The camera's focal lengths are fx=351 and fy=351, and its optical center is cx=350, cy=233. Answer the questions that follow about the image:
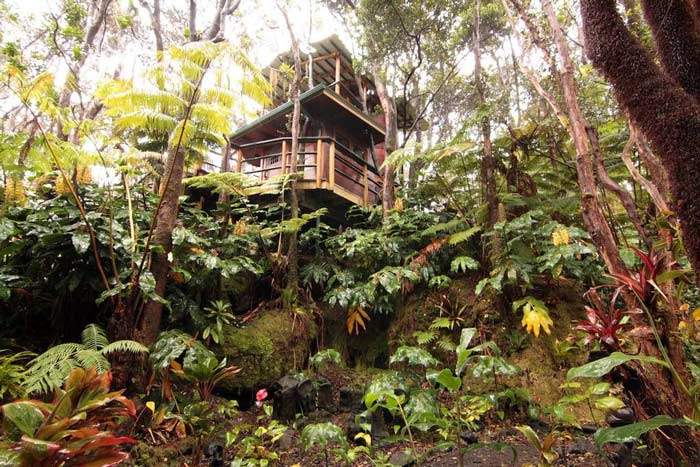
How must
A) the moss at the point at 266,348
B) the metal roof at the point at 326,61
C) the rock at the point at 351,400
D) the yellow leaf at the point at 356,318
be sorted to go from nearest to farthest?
the rock at the point at 351,400 → the moss at the point at 266,348 → the yellow leaf at the point at 356,318 → the metal roof at the point at 326,61

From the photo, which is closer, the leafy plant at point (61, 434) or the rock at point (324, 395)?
the leafy plant at point (61, 434)

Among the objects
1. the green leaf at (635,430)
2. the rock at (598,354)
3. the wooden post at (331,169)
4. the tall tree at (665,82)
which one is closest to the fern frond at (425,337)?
the rock at (598,354)

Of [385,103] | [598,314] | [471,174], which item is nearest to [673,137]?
[598,314]

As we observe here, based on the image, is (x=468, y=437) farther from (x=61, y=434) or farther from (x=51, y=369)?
(x=51, y=369)

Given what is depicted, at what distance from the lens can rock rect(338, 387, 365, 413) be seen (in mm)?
4141

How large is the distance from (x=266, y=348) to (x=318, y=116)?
26.1 ft

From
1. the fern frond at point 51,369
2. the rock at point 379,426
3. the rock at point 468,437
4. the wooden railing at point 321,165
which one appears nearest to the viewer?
the fern frond at point 51,369

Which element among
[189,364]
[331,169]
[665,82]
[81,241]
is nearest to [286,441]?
[189,364]

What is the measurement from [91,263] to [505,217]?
5069 mm

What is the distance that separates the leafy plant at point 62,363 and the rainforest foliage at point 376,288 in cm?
2

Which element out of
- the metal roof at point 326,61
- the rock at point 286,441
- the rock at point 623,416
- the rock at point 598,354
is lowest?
the rock at point 286,441

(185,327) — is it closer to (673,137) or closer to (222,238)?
(222,238)

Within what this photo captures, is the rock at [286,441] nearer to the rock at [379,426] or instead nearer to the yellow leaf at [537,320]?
the rock at [379,426]

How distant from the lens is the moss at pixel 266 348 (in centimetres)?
439
